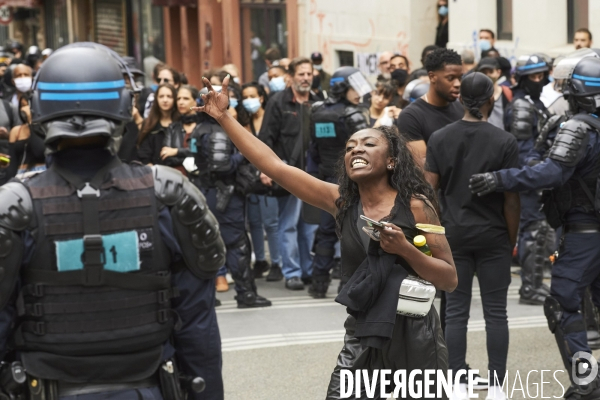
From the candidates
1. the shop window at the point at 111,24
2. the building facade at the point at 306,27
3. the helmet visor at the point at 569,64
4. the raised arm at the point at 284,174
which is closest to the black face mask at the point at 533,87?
the helmet visor at the point at 569,64

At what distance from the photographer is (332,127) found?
352 inches

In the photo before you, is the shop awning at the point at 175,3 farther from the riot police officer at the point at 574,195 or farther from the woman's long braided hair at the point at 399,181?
the woman's long braided hair at the point at 399,181

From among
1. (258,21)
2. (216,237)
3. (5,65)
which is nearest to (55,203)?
(216,237)

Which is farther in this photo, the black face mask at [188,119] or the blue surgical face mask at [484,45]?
the blue surgical face mask at [484,45]

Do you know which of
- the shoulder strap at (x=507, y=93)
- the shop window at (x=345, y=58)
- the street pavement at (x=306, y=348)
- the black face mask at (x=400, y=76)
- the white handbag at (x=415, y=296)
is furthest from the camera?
the shop window at (x=345, y=58)

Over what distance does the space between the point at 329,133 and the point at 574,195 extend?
3266 mm

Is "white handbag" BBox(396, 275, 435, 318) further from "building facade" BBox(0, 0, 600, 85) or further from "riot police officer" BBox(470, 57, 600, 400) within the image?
"building facade" BBox(0, 0, 600, 85)

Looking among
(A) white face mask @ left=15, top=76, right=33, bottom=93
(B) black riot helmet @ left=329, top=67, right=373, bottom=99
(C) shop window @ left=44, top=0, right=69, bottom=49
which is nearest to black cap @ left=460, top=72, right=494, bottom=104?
(B) black riot helmet @ left=329, top=67, right=373, bottom=99

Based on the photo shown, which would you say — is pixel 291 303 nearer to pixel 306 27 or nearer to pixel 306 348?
pixel 306 348

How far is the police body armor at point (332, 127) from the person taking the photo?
875 cm

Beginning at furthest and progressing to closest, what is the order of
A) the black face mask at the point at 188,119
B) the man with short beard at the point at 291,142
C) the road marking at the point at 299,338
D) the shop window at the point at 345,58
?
the shop window at the point at 345,58, the man with short beard at the point at 291,142, the black face mask at the point at 188,119, the road marking at the point at 299,338

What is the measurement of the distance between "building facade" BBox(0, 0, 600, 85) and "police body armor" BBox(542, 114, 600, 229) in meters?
5.70

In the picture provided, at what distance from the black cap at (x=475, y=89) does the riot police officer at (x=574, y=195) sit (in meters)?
0.45

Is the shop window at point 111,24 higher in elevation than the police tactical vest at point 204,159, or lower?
higher
